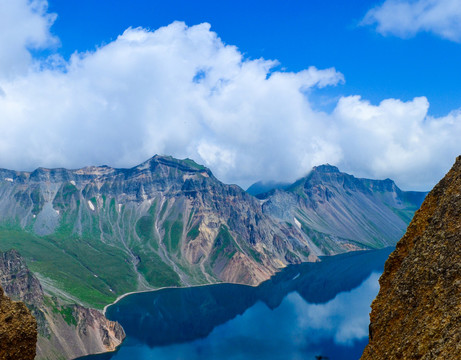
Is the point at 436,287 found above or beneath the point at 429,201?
beneath

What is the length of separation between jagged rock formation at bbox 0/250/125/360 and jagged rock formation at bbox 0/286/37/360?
151 meters

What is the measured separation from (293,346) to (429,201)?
162792 mm

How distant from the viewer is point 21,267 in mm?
196750

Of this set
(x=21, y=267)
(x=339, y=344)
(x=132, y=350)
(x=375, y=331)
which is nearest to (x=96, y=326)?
(x=132, y=350)

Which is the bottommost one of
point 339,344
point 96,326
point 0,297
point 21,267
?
point 339,344

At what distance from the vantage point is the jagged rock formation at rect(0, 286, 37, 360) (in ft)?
95.6

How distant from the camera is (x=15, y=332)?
2978 centimetres

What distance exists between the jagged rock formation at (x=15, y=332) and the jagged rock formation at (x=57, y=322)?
5952 inches

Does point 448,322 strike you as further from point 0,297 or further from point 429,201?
point 0,297

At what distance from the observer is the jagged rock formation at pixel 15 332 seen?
29.1 meters

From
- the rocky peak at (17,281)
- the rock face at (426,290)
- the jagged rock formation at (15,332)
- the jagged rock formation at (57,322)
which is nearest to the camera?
the rock face at (426,290)

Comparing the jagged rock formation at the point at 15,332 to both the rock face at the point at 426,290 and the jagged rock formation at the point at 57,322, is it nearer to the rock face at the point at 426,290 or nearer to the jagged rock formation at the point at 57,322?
the rock face at the point at 426,290

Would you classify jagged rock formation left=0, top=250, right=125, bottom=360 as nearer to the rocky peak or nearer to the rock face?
the rocky peak

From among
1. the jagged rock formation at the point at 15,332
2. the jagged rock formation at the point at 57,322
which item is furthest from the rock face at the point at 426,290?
→ the jagged rock formation at the point at 57,322
